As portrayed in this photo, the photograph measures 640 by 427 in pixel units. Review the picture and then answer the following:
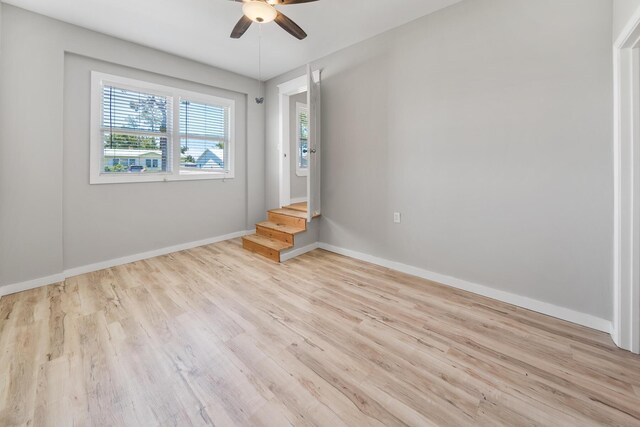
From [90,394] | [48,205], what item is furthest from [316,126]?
[90,394]

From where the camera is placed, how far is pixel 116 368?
5.36 ft

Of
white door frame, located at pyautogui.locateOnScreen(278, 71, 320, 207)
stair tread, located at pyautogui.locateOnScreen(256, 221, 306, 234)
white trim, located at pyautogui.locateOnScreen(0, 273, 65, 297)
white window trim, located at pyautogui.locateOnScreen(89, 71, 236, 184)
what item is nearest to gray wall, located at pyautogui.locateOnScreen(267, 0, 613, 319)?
stair tread, located at pyautogui.locateOnScreen(256, 221, 306, 234)

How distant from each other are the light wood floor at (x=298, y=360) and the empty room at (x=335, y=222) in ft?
0.05

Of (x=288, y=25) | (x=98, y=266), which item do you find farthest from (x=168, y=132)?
(x=288, y=25)

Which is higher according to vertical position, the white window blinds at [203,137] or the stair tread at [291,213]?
the white window blinds at [203,137]

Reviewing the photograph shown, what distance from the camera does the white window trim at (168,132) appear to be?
10.3 feet

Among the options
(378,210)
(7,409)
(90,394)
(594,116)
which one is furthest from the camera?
(378,210)

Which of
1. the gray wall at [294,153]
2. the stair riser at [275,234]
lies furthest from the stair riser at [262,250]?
the gray wall at [294,153]

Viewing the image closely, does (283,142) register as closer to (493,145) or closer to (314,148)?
(314,148)

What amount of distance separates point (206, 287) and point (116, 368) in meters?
1.17

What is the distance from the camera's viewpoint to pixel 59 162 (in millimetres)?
2869

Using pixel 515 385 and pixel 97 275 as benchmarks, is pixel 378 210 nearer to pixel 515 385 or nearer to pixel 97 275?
pixel 515 385

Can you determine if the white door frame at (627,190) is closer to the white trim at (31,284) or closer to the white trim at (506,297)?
the white trim at (506,297)

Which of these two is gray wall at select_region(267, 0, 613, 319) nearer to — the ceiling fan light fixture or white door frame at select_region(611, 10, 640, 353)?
white door frame at select_region(611, 10, 640, 353)
